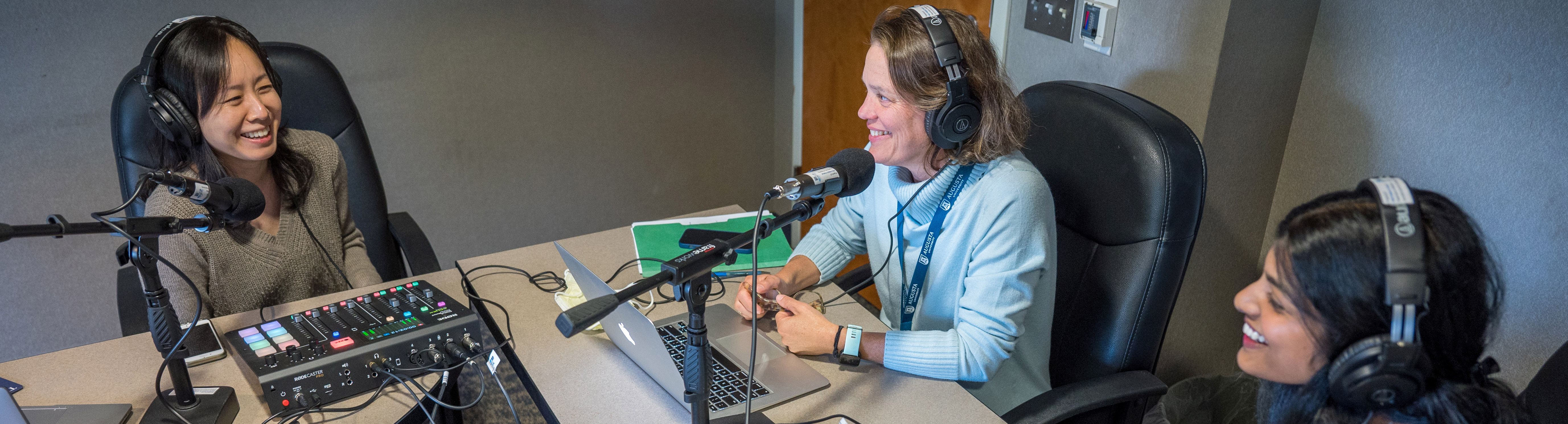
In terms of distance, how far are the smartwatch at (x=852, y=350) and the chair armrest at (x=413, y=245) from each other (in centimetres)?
90

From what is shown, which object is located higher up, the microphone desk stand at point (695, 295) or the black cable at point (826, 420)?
the microphone desk stand at point (695, 295)

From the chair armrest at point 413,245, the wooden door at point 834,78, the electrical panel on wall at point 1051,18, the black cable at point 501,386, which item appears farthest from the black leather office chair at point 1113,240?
the chair armrest at point 413,245

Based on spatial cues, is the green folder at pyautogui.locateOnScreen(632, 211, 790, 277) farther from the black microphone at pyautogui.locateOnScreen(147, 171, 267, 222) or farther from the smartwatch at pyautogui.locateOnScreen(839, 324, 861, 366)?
the black microphone at pyautogui.locateOnScreen(147, 171, 267, 222)

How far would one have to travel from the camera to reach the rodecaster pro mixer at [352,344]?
114 centimetres

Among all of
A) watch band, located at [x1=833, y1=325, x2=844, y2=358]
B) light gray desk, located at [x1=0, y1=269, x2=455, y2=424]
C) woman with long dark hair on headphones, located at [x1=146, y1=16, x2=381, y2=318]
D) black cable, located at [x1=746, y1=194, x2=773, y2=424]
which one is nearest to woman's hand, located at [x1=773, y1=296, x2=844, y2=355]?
watch band, located at [x1=833, y1=325, x2=844, y2=358]

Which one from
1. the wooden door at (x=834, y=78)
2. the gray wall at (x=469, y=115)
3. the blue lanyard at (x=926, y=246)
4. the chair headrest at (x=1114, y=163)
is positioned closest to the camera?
the chair headrest at (x=1114, y=163)

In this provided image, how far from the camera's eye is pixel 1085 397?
1.19m

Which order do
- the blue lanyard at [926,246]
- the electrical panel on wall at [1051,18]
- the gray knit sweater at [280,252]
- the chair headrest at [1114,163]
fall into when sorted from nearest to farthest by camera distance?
1. the chair headrest at [1114,163]
2. the blue lanyard at [926,246]
3. the gray knit sweater at [280,252]
4. the electrical panel on wall at [1051,18]

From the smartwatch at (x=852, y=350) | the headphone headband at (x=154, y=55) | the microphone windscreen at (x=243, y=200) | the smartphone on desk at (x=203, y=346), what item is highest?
the headphone headband at (x=154, y=55)

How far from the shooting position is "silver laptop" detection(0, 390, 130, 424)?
108cm

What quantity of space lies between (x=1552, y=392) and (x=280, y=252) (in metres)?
1.96

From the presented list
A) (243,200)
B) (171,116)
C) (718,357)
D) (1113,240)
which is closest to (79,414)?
(243,200)

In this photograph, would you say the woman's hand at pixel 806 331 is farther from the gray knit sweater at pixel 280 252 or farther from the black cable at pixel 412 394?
the gray knit sweater at pixel 280 252

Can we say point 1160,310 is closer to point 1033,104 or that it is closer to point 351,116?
point 1033,104
